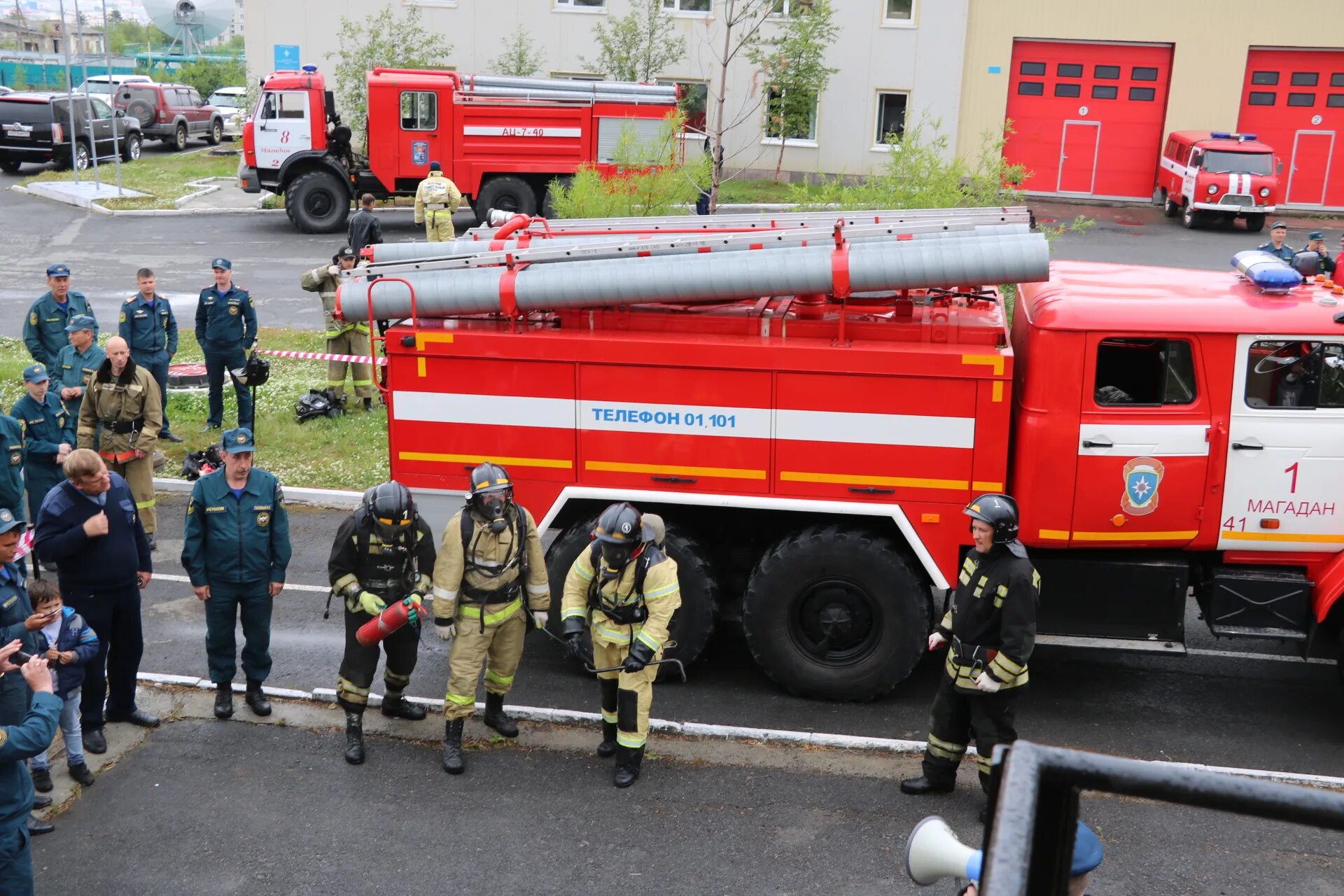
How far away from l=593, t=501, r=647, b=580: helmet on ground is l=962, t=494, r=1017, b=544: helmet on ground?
→ 1.71 metres

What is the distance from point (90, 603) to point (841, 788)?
4225 mm

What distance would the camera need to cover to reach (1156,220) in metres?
28.4

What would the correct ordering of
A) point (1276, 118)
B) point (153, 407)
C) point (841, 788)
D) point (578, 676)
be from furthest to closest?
point (1276, 118) < point (153, 407) < point (578, 676) < point (841, 788)

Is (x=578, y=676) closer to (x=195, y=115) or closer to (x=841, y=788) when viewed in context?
(x=841, y=788)

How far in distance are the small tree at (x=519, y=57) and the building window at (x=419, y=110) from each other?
25.0ft

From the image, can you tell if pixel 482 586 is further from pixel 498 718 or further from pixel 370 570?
pixel 498 718

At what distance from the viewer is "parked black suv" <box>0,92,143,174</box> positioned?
99.3 ft

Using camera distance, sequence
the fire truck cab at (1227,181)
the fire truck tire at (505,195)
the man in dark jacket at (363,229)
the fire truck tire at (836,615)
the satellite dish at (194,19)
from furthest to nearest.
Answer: the satellite dish at (194,19) → the fire truck cab at (1227,181) → the fire truck tire at (505,195) → the man in dark jacket at (363,229) → the fire truck tire at (836,615)

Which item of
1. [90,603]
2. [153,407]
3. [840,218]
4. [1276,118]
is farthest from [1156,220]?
[90,603]

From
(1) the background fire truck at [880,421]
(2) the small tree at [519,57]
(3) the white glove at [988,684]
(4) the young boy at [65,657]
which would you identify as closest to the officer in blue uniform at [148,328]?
(1) the background fire truck at [880,421]

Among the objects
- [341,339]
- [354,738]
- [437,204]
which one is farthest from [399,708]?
[437,204]

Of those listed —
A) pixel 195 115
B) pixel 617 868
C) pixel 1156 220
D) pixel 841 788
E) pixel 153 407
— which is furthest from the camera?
pixel 195 115

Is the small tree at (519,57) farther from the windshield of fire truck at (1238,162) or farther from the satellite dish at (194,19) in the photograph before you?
the satellite dish at (194,19)

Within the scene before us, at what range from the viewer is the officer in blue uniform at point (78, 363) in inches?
376
